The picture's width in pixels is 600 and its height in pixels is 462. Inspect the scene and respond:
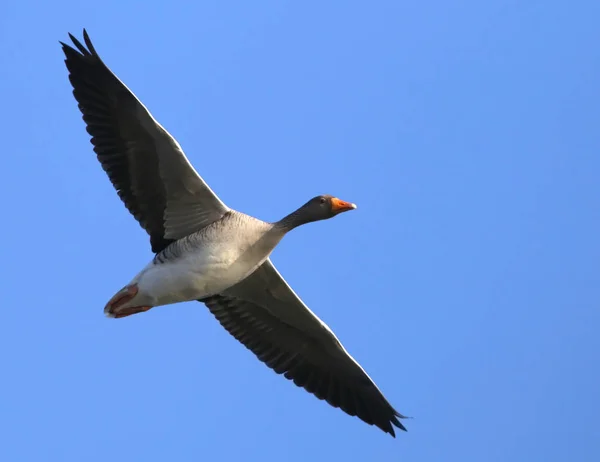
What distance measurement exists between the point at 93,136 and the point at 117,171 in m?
0.51

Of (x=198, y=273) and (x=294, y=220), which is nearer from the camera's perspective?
(x=198, y=273)

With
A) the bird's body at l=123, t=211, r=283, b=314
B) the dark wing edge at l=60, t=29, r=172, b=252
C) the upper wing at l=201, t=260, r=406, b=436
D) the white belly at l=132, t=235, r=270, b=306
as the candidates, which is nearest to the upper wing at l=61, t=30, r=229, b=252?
the dark wing edge at l=60, t=29, r=172, b=252

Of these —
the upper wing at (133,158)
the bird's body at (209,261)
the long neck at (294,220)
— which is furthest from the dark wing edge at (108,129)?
the long neck at (294,220)

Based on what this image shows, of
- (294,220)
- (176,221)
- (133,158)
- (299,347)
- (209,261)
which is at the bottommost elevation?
(299,347)

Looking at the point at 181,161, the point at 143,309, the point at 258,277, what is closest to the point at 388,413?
the point at 258,277

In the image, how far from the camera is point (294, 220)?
12.9 m

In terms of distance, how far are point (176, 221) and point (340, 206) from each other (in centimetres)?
202

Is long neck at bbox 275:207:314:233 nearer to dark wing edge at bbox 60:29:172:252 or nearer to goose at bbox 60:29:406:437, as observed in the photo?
goose at bbox 60:29:406:437

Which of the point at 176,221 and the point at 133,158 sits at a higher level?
the point at 133,158

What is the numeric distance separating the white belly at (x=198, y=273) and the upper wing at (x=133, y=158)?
1.89ft

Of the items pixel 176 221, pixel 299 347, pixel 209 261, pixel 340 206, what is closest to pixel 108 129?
pixel 176 221

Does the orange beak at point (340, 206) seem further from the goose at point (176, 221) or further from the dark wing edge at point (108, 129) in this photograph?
the dark wing edge at point (108, 129)

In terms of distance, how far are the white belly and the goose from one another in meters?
0.01

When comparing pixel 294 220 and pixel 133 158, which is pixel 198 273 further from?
pixel 133 158
